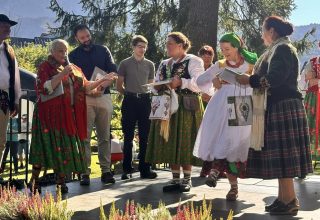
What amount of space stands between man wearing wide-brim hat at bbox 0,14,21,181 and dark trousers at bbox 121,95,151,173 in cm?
149

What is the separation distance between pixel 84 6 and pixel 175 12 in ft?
12.4

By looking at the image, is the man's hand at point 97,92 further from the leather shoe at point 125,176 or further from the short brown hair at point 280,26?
the short brown hair at point 280,26

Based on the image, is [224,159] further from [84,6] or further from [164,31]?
[84,6]

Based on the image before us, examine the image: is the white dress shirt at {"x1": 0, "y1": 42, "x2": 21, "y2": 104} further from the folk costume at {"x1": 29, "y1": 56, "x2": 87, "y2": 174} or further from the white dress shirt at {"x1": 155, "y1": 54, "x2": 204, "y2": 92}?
the white dress shirt at {"x1": 155, "y1": 54, "x2": 204, "y2": 92}

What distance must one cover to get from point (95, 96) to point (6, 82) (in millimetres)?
1083

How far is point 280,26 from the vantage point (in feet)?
15.7

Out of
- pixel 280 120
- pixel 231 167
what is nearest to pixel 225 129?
pixel 231 167

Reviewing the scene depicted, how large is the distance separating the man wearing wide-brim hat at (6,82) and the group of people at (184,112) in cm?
1

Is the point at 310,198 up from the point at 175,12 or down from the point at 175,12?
down

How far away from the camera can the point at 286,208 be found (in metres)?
4.69

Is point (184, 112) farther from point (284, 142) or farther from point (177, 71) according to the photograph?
point (284, 142)

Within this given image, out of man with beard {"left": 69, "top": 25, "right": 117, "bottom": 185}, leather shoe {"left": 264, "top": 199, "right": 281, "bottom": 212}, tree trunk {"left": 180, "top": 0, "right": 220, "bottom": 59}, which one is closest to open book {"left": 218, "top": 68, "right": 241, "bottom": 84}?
leather shoe {"left": 264, "top": 199, "right": 281, "bottom": 212}

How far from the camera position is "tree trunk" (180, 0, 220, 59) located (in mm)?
10617

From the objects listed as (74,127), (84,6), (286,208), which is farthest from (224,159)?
(84,6)
